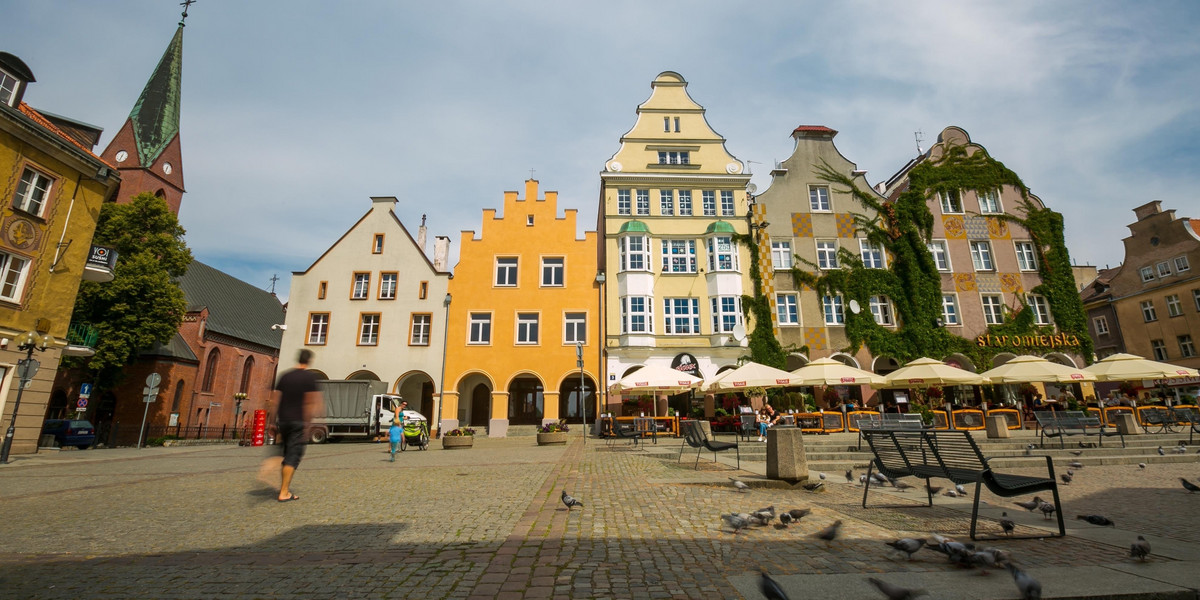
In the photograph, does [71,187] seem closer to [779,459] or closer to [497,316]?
[497,316]

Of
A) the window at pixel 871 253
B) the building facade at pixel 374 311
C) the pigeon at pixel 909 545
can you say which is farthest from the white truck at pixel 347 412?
the window at pixel 871 253

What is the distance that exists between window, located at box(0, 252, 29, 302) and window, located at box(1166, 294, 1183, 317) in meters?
58.8

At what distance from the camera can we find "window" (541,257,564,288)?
30953 millimetres

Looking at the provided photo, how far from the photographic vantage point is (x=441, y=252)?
34.1 meters

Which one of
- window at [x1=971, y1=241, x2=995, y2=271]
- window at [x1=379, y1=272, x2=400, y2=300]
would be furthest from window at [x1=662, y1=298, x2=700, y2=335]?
window at [x1=971, y1=241, x2=995, y2=271]

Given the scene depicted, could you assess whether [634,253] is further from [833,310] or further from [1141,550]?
[1141,550]

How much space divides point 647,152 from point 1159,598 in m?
30.3

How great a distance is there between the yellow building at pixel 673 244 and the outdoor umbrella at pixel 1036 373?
11.0 meters

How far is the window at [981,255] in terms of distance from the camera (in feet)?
99.1

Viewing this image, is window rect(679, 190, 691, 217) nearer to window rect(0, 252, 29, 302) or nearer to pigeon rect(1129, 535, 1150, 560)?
window rect(0, 252, 29, 302)

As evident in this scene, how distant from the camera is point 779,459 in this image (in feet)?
28.2

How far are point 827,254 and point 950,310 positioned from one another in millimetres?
7060

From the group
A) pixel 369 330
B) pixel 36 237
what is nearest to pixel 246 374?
pixel 369 330

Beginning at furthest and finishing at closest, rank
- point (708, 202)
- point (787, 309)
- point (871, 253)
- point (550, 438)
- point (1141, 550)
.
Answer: point (708, 202) < point (871, 253) < point (787, 309) < point (550, 438) < point (1141, 550)
